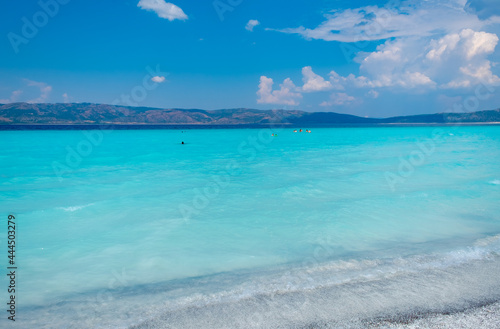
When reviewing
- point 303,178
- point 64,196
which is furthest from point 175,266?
point 303,178

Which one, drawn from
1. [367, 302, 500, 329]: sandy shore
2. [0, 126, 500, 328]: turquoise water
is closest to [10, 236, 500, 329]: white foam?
[0, 126, 500, 328]: turquoise water

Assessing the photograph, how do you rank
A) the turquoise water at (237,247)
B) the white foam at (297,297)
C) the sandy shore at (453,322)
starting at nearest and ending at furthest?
the sandy shore at (453,322)
the white foam at (297,297)
the turquoise water at (237,247)

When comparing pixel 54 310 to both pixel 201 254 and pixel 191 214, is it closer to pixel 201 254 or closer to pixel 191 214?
pixel 201 254

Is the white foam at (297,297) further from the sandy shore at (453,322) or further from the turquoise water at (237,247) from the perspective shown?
the sandy shore at (453,322)

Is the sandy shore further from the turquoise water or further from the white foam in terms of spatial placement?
the turquoise water

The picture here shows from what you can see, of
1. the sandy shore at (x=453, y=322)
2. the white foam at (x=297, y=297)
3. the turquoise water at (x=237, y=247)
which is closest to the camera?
the sandy shore at (x=453, y=322)

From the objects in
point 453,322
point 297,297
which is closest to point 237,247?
point 297,297

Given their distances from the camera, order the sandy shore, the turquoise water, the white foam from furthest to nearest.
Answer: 1. the turquoise water
2. the white foam
3. the sandy shore

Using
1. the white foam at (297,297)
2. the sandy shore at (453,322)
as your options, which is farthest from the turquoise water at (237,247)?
the sandy shore at (453,322)

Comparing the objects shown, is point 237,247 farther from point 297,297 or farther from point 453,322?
point 453,322

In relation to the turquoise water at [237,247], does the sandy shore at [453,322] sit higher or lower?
higher

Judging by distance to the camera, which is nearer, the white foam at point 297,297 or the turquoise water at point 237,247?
the white foam at point 297,297

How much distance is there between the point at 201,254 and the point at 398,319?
196 inches

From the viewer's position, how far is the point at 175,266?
7.34 metres
